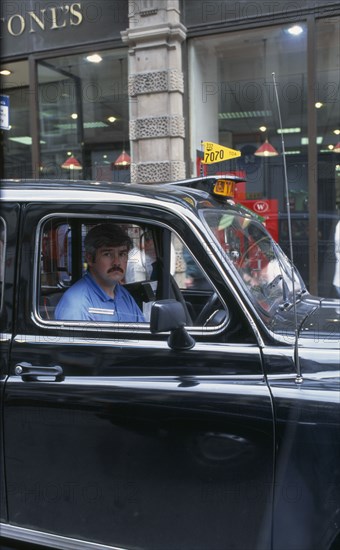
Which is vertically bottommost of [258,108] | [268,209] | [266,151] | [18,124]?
[268,209]

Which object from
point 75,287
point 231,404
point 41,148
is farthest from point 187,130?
point 231,404

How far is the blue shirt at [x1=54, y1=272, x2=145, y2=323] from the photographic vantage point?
2348 mm

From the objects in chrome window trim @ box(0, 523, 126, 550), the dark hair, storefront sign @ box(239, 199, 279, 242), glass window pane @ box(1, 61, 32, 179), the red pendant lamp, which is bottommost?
chrome window trim @ box(0, 523, 126, 550)

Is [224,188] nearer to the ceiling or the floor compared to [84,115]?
nearer to the floor

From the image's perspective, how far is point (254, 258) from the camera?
2619 mm

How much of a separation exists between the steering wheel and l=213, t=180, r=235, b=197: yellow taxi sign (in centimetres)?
64

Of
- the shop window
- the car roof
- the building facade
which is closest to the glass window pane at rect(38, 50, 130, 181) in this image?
the building facade

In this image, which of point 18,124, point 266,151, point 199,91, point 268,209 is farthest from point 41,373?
point 18,124

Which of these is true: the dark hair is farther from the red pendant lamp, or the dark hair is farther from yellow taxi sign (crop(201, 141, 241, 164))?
the red pendant lamp

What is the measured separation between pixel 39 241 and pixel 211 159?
1234 mm

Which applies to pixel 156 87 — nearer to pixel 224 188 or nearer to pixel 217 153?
pixel 217 153

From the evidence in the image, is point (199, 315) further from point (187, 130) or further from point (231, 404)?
point (187, 130)

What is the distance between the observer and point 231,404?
6.49 feet

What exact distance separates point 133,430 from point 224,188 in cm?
130
